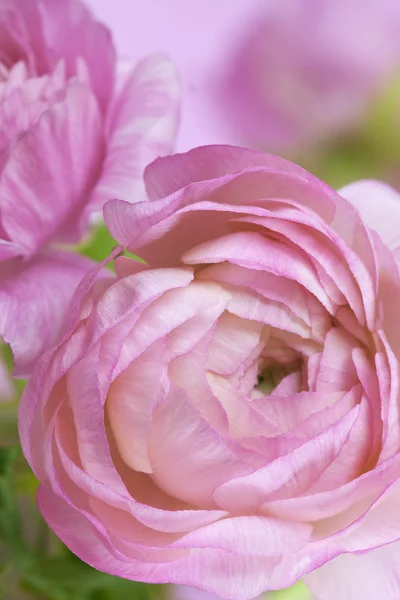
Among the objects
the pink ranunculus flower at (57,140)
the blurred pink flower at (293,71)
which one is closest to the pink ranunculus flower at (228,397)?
the pink ranunculus flower at (57,140)

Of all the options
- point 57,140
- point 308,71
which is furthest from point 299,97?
point 57,140

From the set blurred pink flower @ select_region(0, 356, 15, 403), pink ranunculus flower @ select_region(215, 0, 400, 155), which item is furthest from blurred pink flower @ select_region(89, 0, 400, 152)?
blurred pink flower @ select_region(0, 356, 15, 403)

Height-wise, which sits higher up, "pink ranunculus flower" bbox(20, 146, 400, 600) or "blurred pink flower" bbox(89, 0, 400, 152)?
"blurred pink flower" bbox(89, 0, 400, 152)

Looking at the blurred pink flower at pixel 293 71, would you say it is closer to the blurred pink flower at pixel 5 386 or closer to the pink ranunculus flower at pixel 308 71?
the pink ranunculus flower at pixel 308 71

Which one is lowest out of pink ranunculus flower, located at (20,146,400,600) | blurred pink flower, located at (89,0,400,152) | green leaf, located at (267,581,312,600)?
green leaf, located at (267,581,312,600)

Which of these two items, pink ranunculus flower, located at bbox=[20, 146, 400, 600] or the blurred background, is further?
the blurred background

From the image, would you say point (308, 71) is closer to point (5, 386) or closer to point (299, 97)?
point (299, 97)

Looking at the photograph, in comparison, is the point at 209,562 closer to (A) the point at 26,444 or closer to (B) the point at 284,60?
(A) the point at 26,444

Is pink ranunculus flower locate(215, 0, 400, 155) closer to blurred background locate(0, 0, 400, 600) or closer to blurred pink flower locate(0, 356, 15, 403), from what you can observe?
blurred background locate(0, 0, 400, 600)
